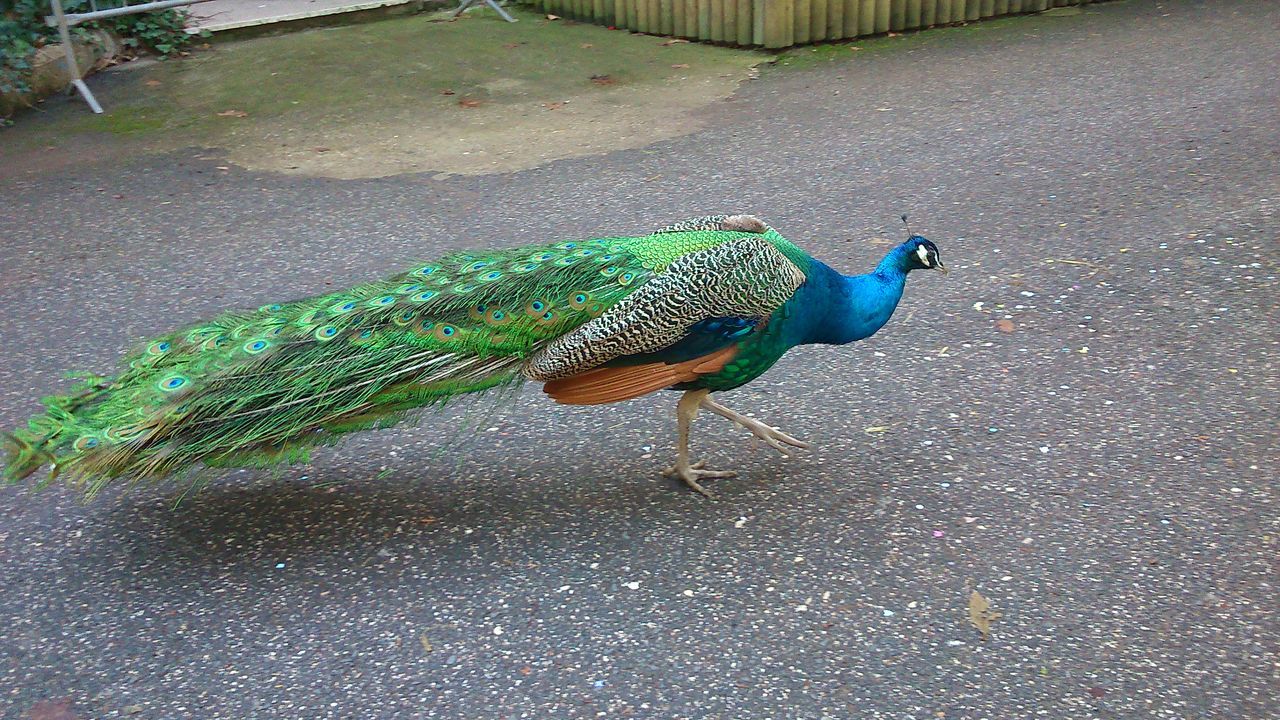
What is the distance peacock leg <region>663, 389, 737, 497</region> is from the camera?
366 centimetres

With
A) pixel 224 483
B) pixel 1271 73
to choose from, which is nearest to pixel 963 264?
pixel 224 483

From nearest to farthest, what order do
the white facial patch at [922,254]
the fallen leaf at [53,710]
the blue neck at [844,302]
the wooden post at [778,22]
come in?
1. the fallen leaf at [53,710]
2. the blue neck at [844,302]
3. the white facial patch at [922,254]
4. the wooden post at [778,22]

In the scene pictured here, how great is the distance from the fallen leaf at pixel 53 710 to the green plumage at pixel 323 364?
59 cm

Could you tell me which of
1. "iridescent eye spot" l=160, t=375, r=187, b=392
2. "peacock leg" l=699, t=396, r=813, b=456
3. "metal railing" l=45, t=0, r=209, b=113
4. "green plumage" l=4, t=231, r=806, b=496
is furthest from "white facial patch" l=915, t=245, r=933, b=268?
"metal railing" l=45, t=0, r=209, b=113

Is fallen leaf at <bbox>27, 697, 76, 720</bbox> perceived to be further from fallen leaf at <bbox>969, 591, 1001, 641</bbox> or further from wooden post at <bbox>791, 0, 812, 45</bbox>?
wooden post at <bbox>791, 0, 812, 45</bbox>

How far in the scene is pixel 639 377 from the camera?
344cm

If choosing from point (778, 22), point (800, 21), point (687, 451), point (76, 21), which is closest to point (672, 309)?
point (687, 451)

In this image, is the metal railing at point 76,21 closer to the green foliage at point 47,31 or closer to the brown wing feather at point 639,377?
the green foliage at point 47,31

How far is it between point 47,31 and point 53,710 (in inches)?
255

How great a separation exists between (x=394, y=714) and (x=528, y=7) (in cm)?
836

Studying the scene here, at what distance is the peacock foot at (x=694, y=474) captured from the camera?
3.72 meters

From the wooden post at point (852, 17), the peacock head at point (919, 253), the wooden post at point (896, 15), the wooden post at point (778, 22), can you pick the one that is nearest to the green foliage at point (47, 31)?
the wooden post at point (778, 22)

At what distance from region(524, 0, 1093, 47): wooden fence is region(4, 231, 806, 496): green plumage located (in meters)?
5.26

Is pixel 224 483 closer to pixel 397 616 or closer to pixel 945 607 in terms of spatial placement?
pixel 397 616
